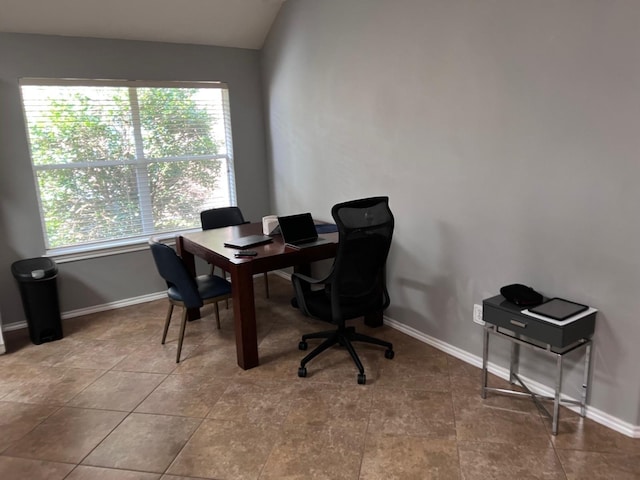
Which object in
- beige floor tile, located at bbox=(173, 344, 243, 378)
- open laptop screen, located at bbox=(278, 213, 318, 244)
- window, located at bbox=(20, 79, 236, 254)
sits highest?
window, located at bbox=(20, 79, 236, 254)

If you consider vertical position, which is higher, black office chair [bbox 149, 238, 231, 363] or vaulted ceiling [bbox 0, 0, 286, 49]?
vaulted ceiling [bbox 0, 0, 286, 49]

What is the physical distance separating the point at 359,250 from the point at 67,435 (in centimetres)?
182

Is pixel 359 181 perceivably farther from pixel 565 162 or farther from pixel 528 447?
pixel 528 447

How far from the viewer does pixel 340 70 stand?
3615 millimetres

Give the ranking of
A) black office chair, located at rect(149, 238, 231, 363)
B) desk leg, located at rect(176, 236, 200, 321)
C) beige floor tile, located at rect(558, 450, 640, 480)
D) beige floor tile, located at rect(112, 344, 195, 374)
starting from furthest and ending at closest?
desk leg, located at rect(176, 236, 200, 321)
beige floor tile, located at rect(112, 344, 195, 374)
black office chair, located at rect(149, 238, 231, 363)
beige floor tile, located at rect(558, 450, 640, 480)

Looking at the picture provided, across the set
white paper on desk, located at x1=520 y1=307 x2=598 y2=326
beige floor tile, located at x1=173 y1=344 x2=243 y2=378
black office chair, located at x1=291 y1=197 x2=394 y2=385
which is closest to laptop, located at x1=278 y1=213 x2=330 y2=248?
black office chair, located at x1=291 y1=197 x2=394 y2=385

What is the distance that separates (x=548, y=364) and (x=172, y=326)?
2737mm

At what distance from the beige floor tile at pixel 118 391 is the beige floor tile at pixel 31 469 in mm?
463

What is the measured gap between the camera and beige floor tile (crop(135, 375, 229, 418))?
2.61m

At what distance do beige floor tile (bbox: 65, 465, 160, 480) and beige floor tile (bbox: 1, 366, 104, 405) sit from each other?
0.72 meters

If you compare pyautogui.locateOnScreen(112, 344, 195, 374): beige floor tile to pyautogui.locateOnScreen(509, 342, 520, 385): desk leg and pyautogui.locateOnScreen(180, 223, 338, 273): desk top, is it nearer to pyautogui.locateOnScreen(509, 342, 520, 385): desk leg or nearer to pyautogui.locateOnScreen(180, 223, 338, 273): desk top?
pyautogui.locateOnScreen(180, 223, 338, 273): desk top

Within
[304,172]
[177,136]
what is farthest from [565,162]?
[177,136]

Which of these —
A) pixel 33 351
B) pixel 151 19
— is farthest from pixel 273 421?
pixel 151 19

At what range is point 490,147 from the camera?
2.63 metres
